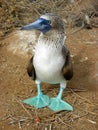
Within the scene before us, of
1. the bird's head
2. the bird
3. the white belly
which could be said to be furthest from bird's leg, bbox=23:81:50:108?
the bird's head

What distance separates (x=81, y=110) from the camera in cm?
395

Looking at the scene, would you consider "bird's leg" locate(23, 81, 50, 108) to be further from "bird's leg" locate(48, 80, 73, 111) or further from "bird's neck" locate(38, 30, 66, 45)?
"bird's neck" locate(38, 30, 66, 45)

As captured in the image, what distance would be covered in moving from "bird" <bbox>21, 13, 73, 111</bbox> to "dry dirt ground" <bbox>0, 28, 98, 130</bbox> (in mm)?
143

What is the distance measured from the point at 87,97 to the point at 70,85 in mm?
323

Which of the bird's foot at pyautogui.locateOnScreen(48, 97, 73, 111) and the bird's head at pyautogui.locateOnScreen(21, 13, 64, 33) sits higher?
the bird's head at pyautogui.locateOnScreen(21, 13, 64, 33)

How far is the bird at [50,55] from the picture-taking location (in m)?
3.58

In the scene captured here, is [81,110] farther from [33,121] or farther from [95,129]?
[33,121]

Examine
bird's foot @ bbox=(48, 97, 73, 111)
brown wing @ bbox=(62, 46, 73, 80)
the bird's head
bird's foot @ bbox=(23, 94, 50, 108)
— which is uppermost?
the bird's head

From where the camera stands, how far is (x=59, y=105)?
13.0 feet

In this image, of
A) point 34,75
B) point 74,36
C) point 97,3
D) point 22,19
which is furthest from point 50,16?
point 97,3

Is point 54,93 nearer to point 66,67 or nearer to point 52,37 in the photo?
point 66,67

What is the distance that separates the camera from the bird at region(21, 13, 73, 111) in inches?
141

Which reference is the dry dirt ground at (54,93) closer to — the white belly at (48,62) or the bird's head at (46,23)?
the white belly at (48,62)

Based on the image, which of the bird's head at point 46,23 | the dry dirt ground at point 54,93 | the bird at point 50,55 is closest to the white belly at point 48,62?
the bird at point 50,55
